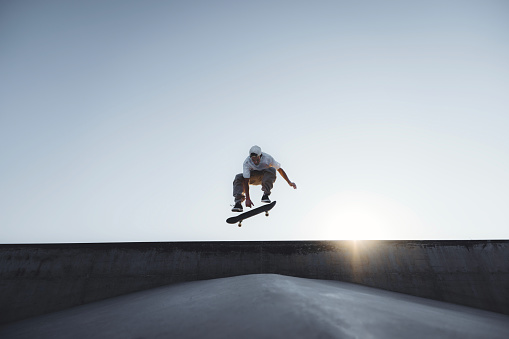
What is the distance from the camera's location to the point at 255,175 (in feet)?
22.2

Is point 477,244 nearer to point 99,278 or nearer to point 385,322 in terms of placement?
point 385,322

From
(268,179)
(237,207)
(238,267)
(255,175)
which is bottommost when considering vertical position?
(238,267)

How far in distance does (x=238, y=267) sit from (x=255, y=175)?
125 inches

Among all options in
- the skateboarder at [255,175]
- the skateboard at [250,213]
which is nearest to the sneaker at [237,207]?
the skateboarder at [255,175]

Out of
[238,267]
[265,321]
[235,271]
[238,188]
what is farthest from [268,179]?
[265,321]

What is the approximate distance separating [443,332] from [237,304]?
9.05 feet

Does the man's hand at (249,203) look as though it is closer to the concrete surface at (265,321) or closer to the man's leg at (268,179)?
the man's leg at (268,179)

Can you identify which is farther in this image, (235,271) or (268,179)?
(235,271)

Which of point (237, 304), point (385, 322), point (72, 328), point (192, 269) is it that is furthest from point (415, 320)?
point (192, 269)

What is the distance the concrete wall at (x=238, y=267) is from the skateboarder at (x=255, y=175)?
6.67 ft

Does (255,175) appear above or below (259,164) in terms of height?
below

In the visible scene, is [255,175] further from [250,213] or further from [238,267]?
[238,267]

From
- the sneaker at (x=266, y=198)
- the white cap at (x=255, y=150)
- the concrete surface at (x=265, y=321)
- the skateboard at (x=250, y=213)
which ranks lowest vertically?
the concrete surface at (x=265, y=321)

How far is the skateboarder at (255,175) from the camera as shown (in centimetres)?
643
